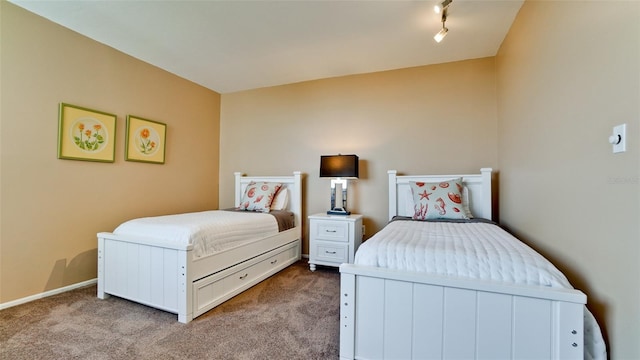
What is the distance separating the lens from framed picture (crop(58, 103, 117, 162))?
2.33 meters

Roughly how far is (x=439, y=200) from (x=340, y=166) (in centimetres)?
111

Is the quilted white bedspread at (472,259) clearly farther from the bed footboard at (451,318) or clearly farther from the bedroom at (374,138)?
the bedroom at (374,138)

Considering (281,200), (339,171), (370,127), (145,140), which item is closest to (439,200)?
(339,171)

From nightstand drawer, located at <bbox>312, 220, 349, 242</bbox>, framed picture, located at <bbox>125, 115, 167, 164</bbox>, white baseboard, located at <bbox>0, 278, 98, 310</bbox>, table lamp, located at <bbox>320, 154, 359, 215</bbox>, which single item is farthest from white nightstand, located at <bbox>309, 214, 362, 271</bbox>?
white baseboard, located at <bbox>0, 278, 98, 310</bbox>

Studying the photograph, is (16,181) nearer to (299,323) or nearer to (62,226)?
(62,226)

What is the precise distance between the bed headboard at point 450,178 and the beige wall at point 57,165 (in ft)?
9.10

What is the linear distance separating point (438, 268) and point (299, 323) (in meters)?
1.07

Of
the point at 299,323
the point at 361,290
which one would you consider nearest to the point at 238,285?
the point at 299,323

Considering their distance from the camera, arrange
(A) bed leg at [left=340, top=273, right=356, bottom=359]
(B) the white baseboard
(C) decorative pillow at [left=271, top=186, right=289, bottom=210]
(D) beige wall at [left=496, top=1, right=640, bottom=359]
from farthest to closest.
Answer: (C) decorative pillow at [left=271, top=186, right=289, bottom=210], (B) the white baseboard, (A) bed leg at [left=340, top=273, right=356, bottom=359], (D) beige wall at [left=496, top=1, right=640, bottom=359]

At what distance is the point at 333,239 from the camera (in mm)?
2947

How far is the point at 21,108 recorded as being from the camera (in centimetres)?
210

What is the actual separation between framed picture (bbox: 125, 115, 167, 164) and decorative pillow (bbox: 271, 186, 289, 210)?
1.45 meters

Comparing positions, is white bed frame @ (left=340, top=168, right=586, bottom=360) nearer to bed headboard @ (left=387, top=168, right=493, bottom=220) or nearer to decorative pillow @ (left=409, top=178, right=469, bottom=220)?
decorative pillow @ (left=409, top=178, right=469, bottom=220)

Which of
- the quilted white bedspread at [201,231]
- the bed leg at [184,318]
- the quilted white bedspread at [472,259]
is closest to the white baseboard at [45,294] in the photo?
the quilted white bedspread at [201,231]
